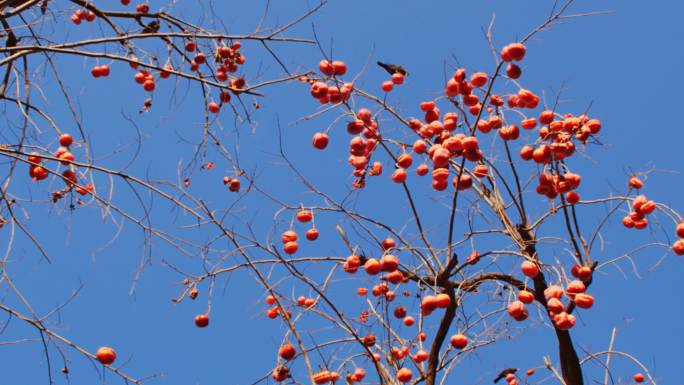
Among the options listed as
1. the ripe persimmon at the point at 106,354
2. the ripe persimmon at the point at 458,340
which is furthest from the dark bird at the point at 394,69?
the ripe persimmon at the point at 106,354

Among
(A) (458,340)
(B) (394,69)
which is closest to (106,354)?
(A) (458,340)

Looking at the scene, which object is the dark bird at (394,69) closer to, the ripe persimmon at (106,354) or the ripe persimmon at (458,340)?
the ripe persimmon at (458,340)

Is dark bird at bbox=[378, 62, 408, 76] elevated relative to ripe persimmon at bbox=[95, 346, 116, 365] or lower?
elevated

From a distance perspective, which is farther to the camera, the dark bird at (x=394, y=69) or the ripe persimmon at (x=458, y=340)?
the dark bird at (x=394, y=69)

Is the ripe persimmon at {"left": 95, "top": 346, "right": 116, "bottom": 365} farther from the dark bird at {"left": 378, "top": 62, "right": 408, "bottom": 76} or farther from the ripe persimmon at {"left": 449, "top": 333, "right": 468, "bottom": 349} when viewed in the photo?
the dark bird at {"left": 378, "top": 62, "right": 408, "bottom": 76}

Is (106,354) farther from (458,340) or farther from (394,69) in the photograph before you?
(394,69)

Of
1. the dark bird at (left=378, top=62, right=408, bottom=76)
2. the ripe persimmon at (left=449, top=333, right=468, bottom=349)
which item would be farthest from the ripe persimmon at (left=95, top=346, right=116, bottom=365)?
the dark bird at (left=378, top=62, right=408, bottom=76)

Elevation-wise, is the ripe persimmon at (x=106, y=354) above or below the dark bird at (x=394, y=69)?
below

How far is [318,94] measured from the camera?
135 inches

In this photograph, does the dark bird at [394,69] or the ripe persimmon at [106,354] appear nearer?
the ripe persimmon at [106,354]

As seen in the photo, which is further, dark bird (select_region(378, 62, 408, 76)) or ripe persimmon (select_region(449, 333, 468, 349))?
dark bird (select_region(378, 62, 408, 76))

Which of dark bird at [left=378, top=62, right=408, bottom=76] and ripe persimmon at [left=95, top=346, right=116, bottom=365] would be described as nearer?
ripe persimmon at [left=95, top=346, right=116, bottom=365]

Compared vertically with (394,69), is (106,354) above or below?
below

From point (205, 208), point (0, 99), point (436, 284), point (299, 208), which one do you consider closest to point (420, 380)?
point (436, 284)
